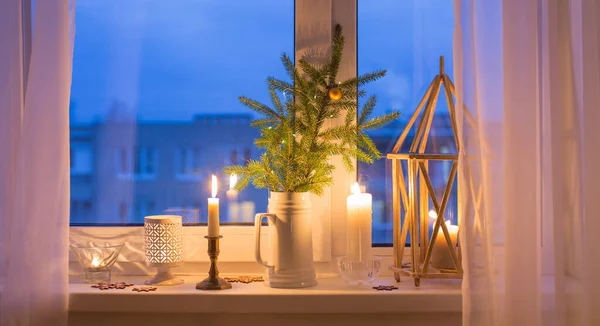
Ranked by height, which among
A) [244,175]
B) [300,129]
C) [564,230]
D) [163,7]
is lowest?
[564,230]

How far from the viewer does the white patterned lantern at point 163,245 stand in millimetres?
1560

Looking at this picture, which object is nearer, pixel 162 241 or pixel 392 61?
pixel 162 241

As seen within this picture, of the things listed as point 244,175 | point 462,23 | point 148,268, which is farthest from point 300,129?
point 148,268

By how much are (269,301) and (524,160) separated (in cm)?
65

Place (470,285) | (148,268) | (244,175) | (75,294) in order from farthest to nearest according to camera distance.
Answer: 1. (148,268)
2. (244,175)
3. (75,294)
4. (470,285)

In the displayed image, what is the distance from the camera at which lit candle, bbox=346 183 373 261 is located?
1538 millimetres

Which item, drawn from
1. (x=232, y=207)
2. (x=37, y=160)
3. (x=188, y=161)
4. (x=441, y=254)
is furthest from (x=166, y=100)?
(x=441, y=254)

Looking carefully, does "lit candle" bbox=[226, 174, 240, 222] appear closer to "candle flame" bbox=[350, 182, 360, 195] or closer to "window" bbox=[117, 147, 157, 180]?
"window" bbox=[117, 147, 157, 180]

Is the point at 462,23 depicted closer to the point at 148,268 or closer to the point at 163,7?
the point at 163,7

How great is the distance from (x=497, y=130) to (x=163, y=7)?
95 cm

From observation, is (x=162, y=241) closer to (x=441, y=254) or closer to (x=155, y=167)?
(x=155, y=167)

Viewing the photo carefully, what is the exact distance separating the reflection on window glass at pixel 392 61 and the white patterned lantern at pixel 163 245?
0.52 meters

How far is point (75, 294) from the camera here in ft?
4.85

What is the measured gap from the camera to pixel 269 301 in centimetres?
147
